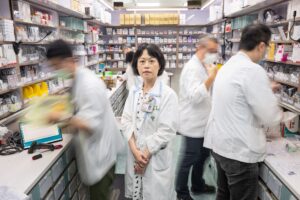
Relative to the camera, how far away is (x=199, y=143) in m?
2.50

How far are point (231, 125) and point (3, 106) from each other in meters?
2.49

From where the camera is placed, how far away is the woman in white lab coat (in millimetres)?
1748

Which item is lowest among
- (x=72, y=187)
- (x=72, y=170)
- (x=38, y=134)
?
(x=72, y=187)

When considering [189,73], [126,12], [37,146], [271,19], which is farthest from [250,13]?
[126,12]

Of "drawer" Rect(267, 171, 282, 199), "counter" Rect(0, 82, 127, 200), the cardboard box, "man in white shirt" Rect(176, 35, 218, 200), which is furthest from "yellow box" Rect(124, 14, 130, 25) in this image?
"drawer" Rect(267, 171, 282, 199)

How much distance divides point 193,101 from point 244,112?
69 centimetres

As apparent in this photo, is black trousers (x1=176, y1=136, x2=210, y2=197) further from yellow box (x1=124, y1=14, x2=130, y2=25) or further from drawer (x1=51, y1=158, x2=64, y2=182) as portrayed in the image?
yellow box (x1=124, y1=14, x2=130, y2=25)

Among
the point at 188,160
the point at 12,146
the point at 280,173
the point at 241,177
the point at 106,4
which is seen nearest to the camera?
the point at 280,173

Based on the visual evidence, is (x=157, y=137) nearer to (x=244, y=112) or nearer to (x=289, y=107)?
(x=244, y=112)

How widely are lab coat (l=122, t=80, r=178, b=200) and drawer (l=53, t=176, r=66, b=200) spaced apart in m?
0.52

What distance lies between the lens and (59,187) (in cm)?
186

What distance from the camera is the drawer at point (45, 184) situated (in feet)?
5.20

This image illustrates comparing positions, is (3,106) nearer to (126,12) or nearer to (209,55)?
(209,55)

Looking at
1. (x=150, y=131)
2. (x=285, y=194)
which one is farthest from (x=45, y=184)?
(x=285, y=194)
